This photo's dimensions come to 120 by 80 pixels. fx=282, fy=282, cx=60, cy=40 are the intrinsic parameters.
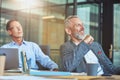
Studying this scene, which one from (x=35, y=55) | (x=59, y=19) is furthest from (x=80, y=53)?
(x=59, y=19)

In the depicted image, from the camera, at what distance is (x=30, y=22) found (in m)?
6.63

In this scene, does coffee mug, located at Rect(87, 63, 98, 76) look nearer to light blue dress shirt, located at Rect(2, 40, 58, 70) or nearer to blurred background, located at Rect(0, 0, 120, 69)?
light blue dress shirt, located at Rect(2, 40, 58, 70)

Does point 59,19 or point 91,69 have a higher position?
point 59,19

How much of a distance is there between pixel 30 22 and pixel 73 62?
4556 millimetres

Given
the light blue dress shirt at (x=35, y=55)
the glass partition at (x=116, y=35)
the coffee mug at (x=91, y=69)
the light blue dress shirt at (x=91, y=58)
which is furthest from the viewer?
the glass partition at (x=116, y=35)

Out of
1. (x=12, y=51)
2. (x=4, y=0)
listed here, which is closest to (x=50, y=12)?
(x=4, y=0)

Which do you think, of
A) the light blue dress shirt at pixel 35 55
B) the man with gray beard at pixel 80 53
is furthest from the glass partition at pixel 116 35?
the man with gray beard at pixel 80 53

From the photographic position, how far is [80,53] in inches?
85.5

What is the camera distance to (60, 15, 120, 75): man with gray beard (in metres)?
2.18

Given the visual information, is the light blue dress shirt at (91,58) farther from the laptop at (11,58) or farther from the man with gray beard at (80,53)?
the laptop at (11,58)

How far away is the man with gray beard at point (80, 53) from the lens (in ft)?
7.16

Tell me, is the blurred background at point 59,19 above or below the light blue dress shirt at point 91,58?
above

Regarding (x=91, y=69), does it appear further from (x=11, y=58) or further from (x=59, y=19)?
(x=59, y=19)

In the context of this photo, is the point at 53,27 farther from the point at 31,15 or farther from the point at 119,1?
the point at 119,1
